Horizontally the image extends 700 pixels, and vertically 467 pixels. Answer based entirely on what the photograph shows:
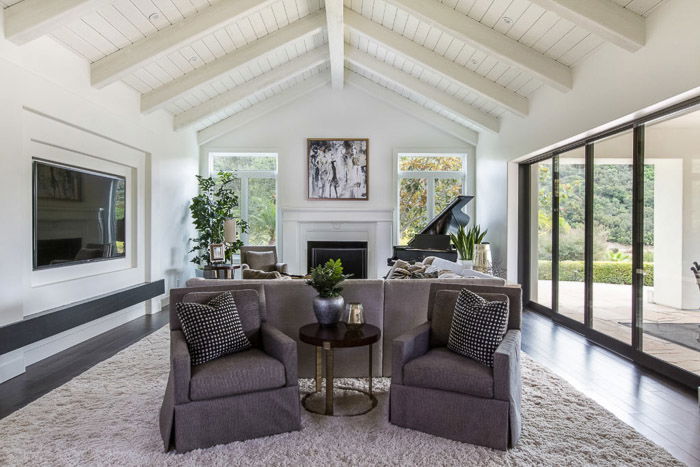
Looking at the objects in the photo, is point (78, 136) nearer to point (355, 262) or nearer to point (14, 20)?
point (14, 20)

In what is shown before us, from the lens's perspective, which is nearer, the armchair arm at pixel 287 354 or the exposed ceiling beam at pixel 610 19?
the armchair arm at pixel 287 354

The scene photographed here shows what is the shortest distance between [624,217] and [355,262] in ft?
15.4

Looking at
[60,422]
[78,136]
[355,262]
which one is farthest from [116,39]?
[355,262]

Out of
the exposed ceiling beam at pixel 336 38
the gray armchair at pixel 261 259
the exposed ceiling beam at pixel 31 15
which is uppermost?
the exposed ceiling beam at pixel 336 38

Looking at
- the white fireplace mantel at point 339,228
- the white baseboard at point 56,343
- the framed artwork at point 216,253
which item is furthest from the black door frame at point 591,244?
the white baseboard at point 56,343

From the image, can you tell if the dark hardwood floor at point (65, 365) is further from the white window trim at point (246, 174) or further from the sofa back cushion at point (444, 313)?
the white window trim at point (246, 174)

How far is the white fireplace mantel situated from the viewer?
845 centimetres

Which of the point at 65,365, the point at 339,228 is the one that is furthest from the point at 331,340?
the point at 339,228

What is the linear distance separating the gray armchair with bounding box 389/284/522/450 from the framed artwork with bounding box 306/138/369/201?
5724 mm

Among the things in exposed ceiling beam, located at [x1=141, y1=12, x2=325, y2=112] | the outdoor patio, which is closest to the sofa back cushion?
the outdoor patio

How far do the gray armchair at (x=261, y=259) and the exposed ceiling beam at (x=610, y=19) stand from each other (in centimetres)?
479

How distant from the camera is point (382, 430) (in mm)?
2746

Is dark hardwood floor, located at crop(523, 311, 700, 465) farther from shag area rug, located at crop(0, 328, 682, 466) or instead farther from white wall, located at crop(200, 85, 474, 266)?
white wall, located at crop(200, 85, 474, 266)

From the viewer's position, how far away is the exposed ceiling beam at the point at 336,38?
523 centimetres
